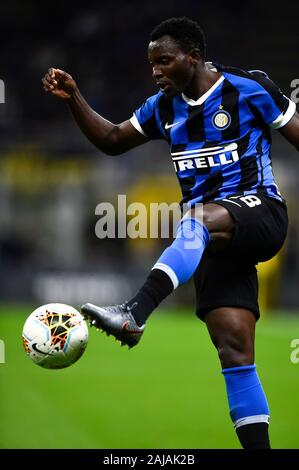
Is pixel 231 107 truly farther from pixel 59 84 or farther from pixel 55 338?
pixel 55 338

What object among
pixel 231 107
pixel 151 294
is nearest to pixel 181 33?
pixel 231 107

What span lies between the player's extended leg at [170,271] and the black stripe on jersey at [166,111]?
654mm

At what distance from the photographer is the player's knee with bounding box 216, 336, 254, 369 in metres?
4.43

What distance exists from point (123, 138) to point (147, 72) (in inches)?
486

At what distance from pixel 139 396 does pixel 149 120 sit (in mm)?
3940

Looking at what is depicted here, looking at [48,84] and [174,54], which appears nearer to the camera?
[174,54]

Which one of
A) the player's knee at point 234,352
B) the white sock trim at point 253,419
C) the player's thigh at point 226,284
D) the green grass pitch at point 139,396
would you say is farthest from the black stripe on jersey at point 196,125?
the green grass pitch at point 139,396

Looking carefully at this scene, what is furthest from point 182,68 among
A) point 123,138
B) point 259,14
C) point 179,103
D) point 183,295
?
point 183,295

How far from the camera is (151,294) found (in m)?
3.86

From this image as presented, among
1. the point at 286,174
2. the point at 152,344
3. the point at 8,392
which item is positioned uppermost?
the point at 286,174

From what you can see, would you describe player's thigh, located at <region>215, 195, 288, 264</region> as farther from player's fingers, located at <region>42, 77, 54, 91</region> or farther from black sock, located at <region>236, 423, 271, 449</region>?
player's fingers, located at <region>42, 77, 54, 91</region>

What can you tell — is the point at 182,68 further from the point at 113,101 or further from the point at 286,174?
the point at 286,174

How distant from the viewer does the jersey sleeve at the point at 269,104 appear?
4.44 meters

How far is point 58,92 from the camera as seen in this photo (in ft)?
15.4
